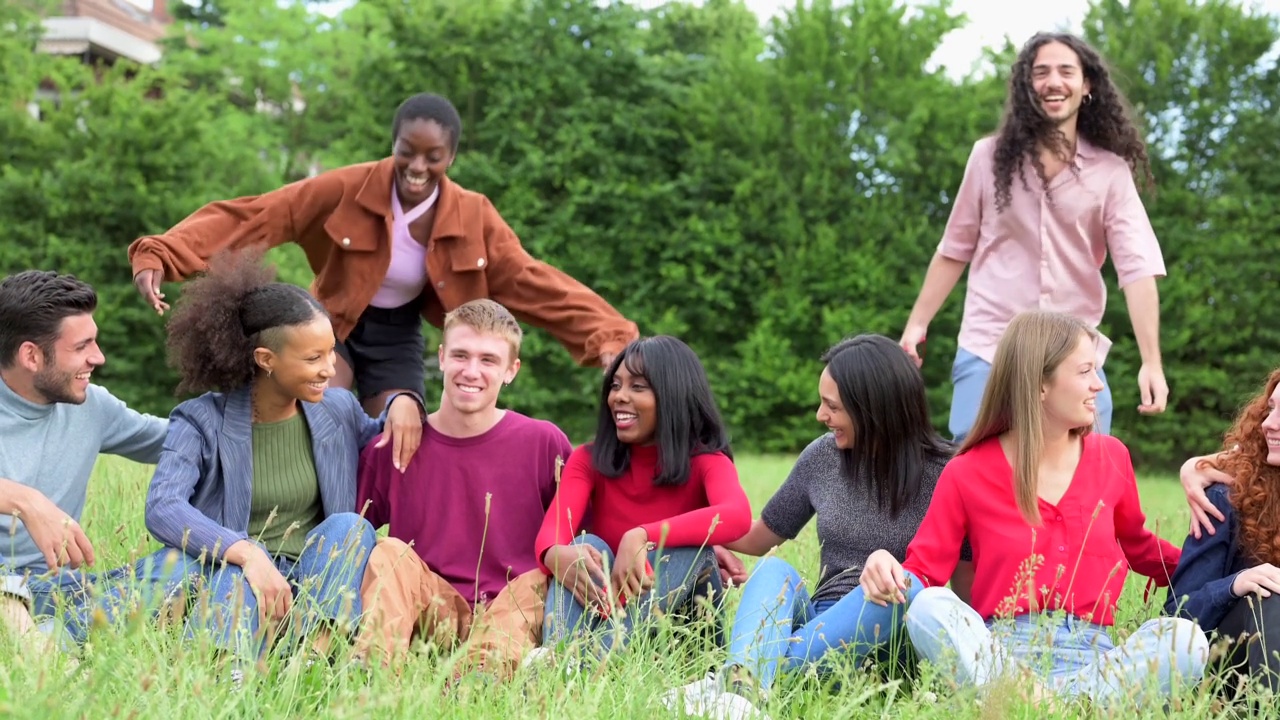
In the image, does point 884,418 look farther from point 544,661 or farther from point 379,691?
point 379,691

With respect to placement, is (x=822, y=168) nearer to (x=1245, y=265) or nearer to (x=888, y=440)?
(x=1245, y=265)

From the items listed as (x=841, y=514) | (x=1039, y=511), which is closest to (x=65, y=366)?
(x=841, y=514)

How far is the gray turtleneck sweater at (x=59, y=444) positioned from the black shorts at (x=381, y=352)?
1407 millimetres

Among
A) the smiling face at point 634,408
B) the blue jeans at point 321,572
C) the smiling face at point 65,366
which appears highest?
the smiling face at point 65,366

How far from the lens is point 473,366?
431 cm

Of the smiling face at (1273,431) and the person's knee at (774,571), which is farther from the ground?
the smiling face at (1273,431)

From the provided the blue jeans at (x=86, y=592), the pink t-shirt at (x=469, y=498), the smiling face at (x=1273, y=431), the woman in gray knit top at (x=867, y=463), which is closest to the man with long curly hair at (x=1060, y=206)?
the woman in gray knit top at (x=867, y=463)

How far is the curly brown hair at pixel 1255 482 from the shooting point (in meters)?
3.53

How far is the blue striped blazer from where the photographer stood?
3758 millimetres

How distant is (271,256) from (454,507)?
53.8 feet

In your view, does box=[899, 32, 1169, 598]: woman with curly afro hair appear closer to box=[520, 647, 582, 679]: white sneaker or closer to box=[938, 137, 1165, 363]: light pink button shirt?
box=[938, 137, 1165, 363]: light pink button shirt

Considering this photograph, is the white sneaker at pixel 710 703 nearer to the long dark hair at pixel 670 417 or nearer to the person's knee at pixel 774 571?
the person's knee at pixel 774 571

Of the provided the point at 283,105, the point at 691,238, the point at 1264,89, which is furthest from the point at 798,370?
the point at 283,105

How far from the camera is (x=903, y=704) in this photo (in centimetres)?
305
